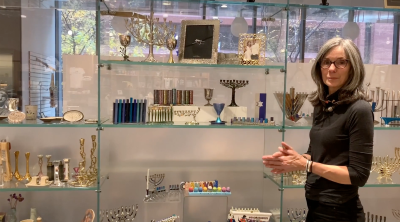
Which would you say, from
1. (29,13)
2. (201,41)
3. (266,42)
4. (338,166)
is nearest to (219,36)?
(201,41)

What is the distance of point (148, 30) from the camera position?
271cm

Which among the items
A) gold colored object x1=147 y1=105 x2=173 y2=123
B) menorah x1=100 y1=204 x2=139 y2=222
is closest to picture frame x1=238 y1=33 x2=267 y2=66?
gold colored object x1=147 y1=105 x2=173 y2=123

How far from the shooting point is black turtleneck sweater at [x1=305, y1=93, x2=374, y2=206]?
171 cm

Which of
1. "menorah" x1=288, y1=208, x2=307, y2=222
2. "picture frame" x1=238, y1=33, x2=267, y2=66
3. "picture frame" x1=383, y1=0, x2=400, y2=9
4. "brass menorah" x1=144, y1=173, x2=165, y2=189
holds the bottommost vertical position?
"menorah" x1=288, y1=208, x2=307, y2=222

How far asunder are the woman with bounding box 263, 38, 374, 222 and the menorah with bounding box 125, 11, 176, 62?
1.26m

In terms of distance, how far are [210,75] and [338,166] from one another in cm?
141

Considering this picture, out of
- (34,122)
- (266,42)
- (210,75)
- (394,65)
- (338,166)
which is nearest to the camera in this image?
(338,166)

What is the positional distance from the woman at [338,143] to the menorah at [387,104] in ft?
3.65

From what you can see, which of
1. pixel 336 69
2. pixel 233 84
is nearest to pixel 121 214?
pixel 233 84

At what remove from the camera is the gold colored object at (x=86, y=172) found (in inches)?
99.3

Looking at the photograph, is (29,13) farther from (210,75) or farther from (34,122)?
(210,75)

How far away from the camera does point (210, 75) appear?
2.88 metres

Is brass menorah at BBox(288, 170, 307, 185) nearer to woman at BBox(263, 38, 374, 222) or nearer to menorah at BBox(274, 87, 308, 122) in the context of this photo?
menorah at BBox(274, 87, 308, 122)

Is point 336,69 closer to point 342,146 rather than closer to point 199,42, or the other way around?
point 342,146
